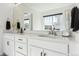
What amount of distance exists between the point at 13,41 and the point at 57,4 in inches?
53.5

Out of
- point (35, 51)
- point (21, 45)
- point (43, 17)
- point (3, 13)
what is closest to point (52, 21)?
point (43, 17)

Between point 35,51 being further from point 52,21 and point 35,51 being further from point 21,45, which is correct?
point 52,21

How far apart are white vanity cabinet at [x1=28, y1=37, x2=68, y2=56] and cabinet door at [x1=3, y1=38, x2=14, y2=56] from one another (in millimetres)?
809

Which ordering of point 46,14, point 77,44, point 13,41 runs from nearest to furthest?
1. point 77,44
2. point 46,14
3. point 13,41

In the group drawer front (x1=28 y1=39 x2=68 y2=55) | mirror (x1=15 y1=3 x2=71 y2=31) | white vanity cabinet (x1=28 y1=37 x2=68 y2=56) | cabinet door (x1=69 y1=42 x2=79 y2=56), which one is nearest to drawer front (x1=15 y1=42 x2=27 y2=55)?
white vanity cabinet (x1=28 y1=37 x2=68 y2=56)

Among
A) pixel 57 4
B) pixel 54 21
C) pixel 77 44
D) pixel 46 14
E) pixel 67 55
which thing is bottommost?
pixel 67 55

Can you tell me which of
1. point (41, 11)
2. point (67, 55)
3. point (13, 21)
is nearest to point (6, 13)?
point (13, 21)

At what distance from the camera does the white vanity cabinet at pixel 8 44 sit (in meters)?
2.66

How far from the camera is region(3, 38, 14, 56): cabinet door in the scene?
266 cm

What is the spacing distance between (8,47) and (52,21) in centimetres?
143

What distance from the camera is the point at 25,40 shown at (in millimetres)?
2146

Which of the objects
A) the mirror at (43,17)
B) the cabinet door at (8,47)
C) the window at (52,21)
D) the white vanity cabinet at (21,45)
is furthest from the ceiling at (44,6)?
the cabinet door at (8,47)

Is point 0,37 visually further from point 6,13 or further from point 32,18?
point 32,18

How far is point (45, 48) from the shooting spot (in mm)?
1657
